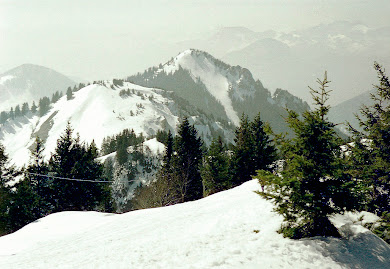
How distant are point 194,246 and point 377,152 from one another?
1136cm

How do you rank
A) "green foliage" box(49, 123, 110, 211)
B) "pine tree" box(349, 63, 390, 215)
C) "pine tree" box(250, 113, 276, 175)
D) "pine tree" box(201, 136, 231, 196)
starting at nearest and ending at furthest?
"pine tree" box(349, 63, 390, 215) → "green foliage" box(49, 123, 110, 211) → "pine tree" box(201, 136, 231, 196) → "pine tree" box(250, 113, 276, 175)

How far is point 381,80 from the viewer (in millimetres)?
16031

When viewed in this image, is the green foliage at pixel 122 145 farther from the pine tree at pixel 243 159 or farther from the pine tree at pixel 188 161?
the pine tree at pixel 243 159

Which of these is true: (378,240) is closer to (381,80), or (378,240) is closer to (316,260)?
(316,260)

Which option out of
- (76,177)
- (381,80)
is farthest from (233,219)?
(76,177)

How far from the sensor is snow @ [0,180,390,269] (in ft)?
32.0

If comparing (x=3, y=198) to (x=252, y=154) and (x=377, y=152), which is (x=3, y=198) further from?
(x=377, y=152)

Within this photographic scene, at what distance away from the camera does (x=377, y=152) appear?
15.0 meters

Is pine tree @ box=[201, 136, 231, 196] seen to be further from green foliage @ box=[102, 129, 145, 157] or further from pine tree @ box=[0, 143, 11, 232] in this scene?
green foliage @ box=[102, 129, 145, 157]

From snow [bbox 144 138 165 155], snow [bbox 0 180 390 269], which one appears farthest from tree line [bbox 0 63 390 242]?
snow [bbox 144 138 165 155]

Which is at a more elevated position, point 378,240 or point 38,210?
point 378,240

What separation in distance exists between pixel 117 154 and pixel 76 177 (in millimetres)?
75915

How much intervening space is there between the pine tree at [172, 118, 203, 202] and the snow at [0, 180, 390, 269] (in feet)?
76.1

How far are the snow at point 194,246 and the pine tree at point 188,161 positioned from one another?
2319cm
